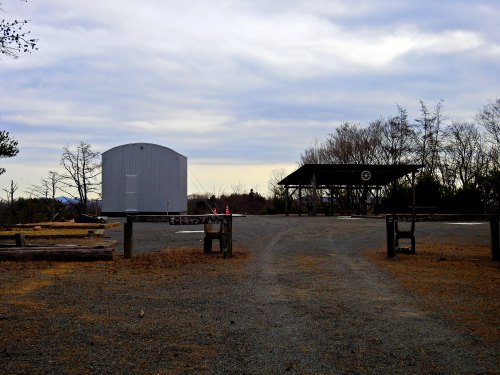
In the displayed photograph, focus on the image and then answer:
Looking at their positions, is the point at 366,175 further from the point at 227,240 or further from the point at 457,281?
the point at 457,281

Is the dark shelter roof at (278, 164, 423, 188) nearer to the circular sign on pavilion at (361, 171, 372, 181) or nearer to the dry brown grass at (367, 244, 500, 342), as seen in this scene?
the circular sign on pavilion at (361, 171, 372, 181)

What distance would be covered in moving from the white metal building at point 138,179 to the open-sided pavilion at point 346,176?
27.3 ft

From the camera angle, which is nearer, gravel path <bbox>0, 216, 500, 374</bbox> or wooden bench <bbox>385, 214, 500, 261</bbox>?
gravel path <bbox>0, 216, 500, 374</bbox>

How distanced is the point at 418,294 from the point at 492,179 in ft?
72.8

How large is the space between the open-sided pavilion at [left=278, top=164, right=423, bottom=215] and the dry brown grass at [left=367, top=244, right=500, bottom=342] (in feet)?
70.5

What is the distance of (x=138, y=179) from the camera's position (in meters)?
37.1

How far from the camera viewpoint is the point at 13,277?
10.0 meters

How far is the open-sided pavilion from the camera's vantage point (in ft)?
121

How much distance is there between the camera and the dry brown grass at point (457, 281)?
6.55 metres

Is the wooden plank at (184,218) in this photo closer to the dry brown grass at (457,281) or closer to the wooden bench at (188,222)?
the wooden bench at (188,222)

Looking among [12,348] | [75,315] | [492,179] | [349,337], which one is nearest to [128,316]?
[75,315]

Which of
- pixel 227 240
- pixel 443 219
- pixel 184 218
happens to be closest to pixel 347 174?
pixel 443 219

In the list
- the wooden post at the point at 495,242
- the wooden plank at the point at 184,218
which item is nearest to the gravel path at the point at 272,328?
the wooden plank at the point at 184,218

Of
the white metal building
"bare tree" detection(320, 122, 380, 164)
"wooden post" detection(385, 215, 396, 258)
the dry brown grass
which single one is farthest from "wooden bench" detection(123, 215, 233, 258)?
"bare tree" detection(320, 122, 380, 164)
